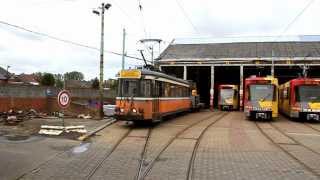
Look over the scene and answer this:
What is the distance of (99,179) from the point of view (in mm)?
11242

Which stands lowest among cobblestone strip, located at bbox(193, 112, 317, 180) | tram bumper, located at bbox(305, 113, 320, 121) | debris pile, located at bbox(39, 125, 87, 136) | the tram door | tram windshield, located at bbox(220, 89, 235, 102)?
cobblestone strip, located at bbox(193, 112, 317, 180)

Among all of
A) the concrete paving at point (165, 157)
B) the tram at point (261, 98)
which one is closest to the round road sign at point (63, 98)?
the concrete paving at point (165, 157)

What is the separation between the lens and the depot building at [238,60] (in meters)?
61.9

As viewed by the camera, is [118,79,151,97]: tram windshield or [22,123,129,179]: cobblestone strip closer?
[22,123,129,179]: cobblestone strip

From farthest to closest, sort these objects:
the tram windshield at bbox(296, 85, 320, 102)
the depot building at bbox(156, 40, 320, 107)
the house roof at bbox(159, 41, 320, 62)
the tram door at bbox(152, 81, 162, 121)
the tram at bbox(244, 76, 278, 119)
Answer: the house roof at bbox(159, 41, 320, 62) → the depot building at bbox(156, 40, 320, 107) → the tram at bbox(244, 76, 278, 119) → the tram windshield at bbox(296, 85, 320, 102) → the tram door at bbox(152, 81, 162, 121)

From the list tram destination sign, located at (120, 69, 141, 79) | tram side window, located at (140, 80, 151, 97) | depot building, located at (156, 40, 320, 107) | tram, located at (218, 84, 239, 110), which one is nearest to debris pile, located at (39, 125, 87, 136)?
tram side window, located at (140, 80, 151, 97)

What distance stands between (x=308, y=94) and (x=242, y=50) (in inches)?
1481

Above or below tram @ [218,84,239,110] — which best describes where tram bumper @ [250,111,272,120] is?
below

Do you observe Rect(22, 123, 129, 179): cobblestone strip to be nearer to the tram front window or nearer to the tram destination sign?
the tram front window

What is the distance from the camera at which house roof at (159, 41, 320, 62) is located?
65438 millimetres

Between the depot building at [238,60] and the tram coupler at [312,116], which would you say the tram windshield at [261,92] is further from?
the depot building at [238,60]

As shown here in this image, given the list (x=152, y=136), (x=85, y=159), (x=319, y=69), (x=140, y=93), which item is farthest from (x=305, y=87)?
(x=319, y=69)

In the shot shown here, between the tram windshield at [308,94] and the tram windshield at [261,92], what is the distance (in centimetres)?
168

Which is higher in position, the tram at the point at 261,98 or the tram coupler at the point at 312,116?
the tram at the point at 261,98
